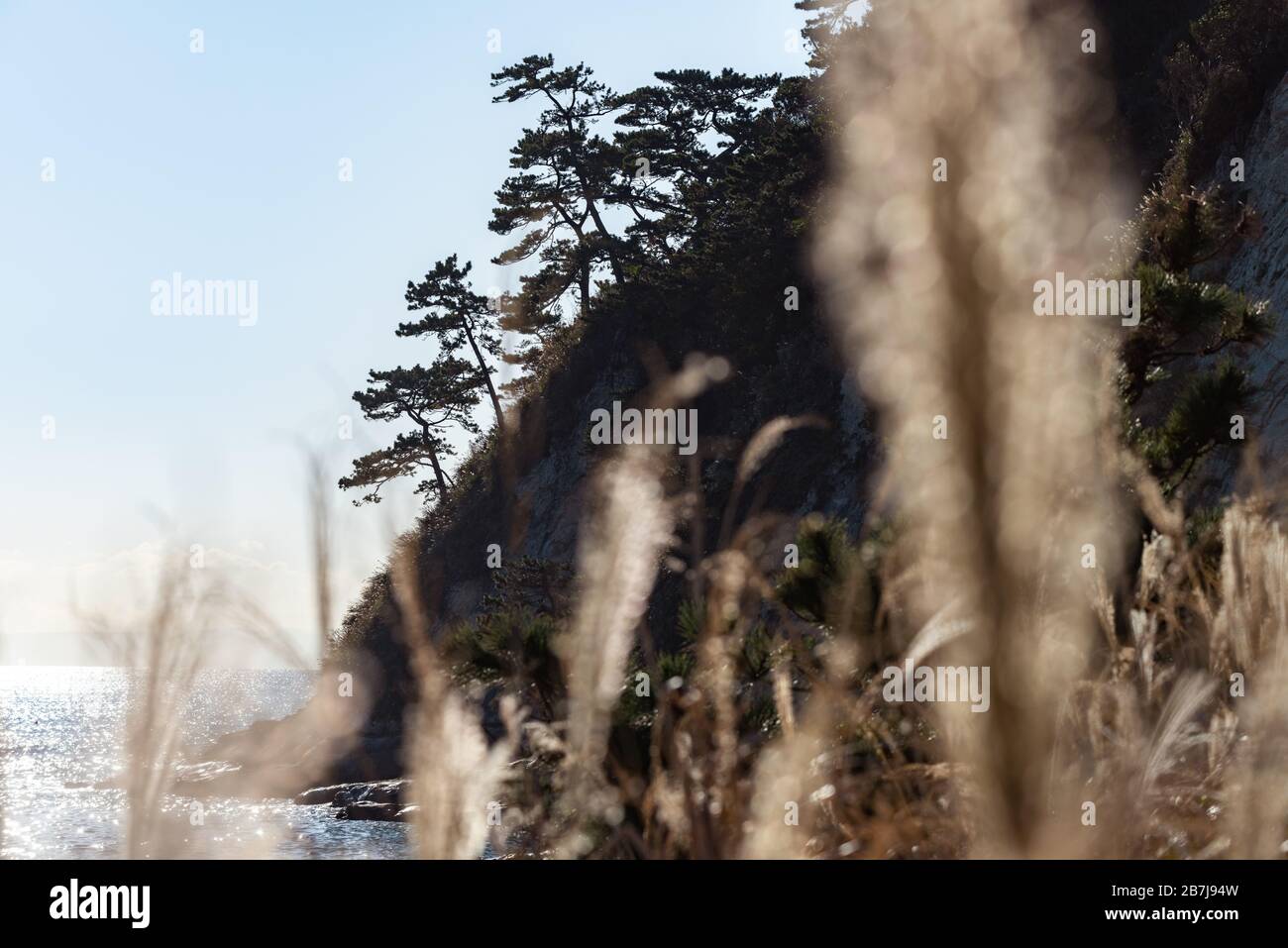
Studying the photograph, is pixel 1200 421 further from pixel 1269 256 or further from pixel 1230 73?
pixel 1230 73

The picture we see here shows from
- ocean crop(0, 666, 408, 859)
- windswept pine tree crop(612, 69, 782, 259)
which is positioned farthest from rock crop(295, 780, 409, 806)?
windswept pine tree crop(612, 69, 782, 259)

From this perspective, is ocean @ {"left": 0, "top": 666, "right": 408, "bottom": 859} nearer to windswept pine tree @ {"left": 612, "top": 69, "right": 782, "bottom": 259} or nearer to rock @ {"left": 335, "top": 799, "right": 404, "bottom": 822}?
rock @ {"left": 335, "top": 799, "right": 404, "bottom": 822}

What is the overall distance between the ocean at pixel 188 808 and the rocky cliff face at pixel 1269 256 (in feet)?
36.8

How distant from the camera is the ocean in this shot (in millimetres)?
2164

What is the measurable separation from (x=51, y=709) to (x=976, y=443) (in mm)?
189132

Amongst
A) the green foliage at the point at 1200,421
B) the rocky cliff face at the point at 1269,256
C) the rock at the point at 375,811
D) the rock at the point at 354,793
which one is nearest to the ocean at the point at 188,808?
the rock at the point at 375,811

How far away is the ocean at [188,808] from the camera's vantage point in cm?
216

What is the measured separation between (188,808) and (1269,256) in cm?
1713

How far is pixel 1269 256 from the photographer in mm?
16719

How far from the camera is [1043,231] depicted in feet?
5.04

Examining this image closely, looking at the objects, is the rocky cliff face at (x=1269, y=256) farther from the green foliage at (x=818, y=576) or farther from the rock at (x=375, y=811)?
the rock at (x=375, y=811)

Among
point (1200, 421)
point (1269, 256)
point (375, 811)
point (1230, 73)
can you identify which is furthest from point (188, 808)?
point (375, 811)

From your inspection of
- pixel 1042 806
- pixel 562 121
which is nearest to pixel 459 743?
pixel 1042 806
